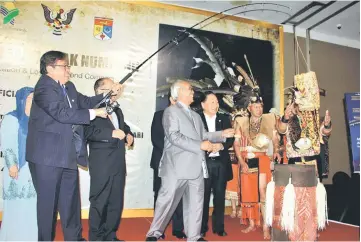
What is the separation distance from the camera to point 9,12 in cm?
416

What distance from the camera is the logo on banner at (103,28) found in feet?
14.9

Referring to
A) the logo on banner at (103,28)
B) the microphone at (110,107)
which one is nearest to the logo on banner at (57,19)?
the logo on banner at (103,28)

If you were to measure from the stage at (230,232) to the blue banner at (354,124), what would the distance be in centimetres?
141

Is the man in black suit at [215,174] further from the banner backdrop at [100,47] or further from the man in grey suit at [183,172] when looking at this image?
the banner backdrop at [100,47]

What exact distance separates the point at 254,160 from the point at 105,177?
1765mm

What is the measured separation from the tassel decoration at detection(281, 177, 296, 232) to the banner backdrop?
2.29 meters

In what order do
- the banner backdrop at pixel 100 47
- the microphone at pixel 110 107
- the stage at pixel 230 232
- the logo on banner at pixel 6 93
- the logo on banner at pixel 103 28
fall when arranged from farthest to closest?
the logo on banner at pixel 103 28, the banner backdrop at pixel 100 47, the logo on banner at pixel 6 93, the stage at pixel 230 232, the microphone at pixel 110 107

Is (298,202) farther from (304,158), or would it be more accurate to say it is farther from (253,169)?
(253,169)

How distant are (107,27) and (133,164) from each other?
6.59 ft

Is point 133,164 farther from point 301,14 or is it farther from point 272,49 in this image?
point 301,14

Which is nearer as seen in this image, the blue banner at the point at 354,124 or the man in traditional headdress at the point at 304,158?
the man in traditional headdress at the point at 304,158

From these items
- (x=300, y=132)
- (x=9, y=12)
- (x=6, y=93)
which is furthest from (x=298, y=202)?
(x=9, y=12)

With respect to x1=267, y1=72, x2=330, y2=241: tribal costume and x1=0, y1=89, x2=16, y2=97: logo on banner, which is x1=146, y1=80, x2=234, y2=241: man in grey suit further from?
x1=0, y1=89, x2=16, y2=97: logo on banner

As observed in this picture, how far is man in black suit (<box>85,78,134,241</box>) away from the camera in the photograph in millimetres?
2783
